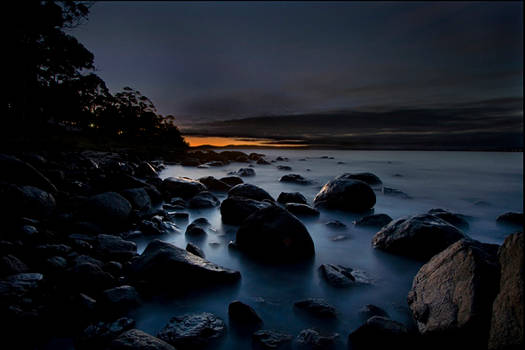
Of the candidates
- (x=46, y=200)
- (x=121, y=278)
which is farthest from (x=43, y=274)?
(x=46, y=200)

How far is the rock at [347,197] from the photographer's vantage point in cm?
756

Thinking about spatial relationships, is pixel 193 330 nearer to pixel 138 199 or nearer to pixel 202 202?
pixel 138 199

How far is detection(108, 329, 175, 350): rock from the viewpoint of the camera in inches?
77.1

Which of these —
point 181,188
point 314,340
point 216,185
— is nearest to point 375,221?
point 314,340

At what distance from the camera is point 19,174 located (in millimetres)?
5785

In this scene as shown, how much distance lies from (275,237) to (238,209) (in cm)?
201

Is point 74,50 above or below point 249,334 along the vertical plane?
above

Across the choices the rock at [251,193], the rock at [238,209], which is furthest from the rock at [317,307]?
the rock at [251,193]

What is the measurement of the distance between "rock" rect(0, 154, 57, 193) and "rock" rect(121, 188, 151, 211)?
151 cm

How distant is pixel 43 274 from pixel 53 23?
25538 millimetres

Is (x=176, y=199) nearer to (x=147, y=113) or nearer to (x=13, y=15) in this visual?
(x=13, y=15)

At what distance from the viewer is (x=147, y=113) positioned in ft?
178

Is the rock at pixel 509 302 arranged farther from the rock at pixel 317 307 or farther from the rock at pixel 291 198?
the rock at pixel 291 198

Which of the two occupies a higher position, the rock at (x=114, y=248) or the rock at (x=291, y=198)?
the rock at (x=114, y=248)
